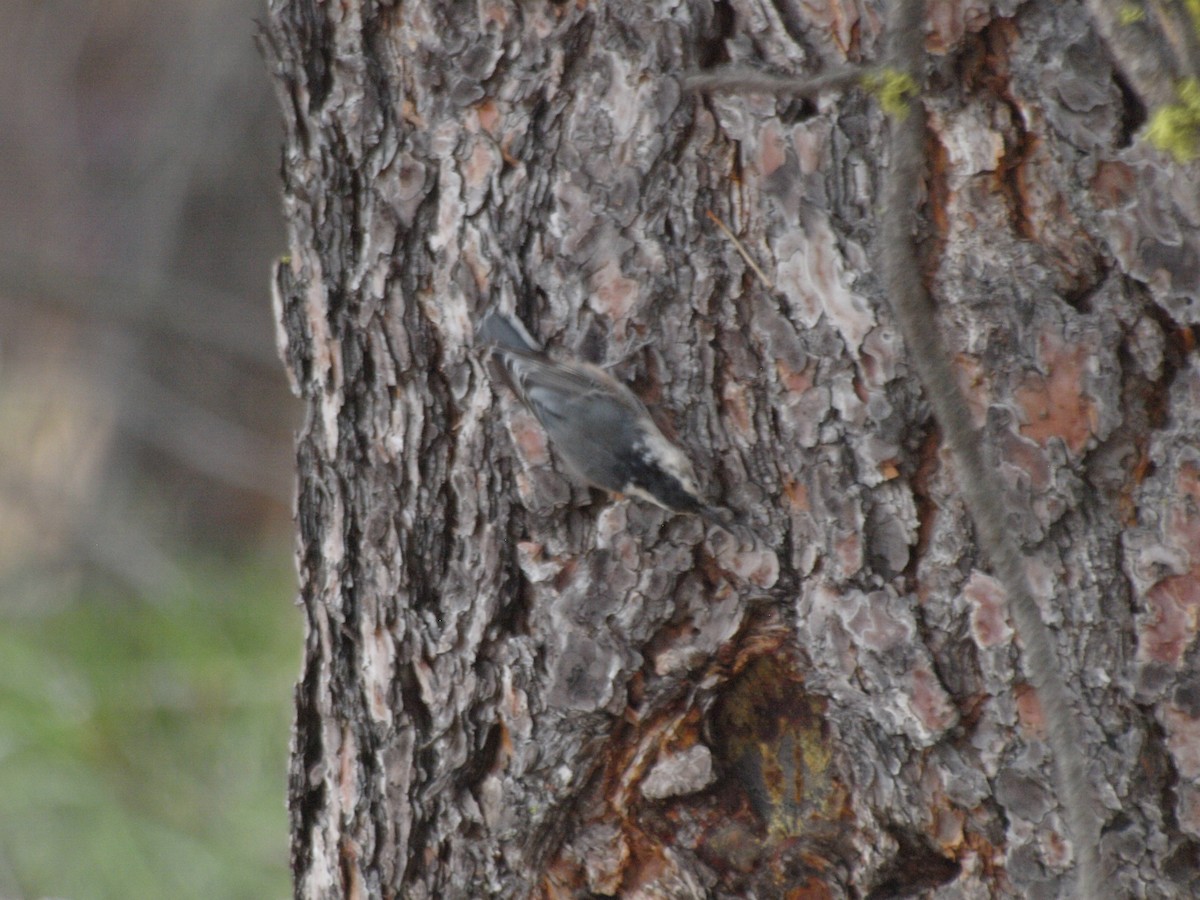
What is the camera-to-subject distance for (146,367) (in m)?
3.60

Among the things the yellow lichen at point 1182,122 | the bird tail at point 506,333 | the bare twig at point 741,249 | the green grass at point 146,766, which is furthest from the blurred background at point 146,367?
the yellow lichen at point 1182,122

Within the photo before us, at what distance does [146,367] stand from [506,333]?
2.78m

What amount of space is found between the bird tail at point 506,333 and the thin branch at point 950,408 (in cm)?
52

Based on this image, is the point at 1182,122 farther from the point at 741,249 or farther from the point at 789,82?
the point at 741,249

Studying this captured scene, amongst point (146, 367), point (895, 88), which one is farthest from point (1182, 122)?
point (146, 367)

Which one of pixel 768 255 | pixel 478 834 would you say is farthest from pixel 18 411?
pixel 768 255

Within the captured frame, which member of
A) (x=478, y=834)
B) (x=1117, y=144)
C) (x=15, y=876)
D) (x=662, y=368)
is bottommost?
(x=15, y=876)

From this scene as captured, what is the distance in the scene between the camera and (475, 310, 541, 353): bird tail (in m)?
1.16

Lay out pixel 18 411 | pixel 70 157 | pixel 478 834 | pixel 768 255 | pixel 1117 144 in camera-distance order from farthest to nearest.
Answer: pixel 70 157 → pixel 18 411 → pixel 478 834 → pixel 768 255 → pixel 1117 144

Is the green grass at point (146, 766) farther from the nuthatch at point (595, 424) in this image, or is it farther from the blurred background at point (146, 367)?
the nuthatch at point (595, 424)

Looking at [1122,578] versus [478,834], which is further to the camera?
[478,834]

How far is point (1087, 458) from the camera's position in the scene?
3.28 ft

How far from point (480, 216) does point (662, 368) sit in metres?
0.25

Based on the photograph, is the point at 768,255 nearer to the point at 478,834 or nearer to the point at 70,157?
the point at 478,834
